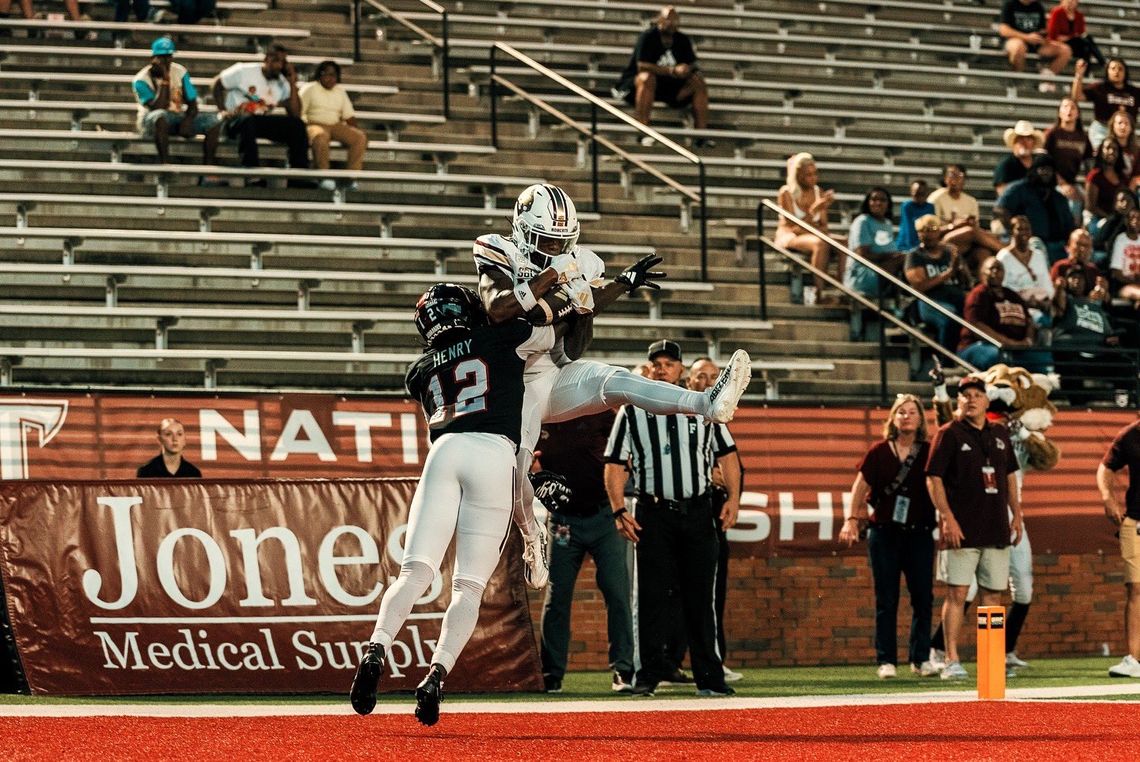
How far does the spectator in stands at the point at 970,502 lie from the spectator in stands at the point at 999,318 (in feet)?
10.9

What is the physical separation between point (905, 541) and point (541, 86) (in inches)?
289

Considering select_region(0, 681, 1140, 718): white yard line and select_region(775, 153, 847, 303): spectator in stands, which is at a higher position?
select_region(775, 153, 847, 303): spectator in stands

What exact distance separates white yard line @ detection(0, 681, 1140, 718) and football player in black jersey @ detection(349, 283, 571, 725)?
147 centimetres

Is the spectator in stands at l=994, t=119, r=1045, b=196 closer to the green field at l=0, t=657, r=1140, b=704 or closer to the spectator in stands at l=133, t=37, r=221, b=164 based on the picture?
the green field at l=0, t=657, r=1140, b=704

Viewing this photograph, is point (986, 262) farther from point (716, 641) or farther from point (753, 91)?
point (716, 641)

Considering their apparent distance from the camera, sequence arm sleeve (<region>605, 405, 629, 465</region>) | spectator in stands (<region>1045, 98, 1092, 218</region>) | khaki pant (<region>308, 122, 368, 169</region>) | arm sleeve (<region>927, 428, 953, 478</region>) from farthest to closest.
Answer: spectator in stands (<region>1045, 98, 1092, 218</region>) < khaki pant (<region>308, 122, 368, 169</region>) < arm sleeve (<region>927, 428, 953, 478</region>) < arm sleeve (<region>605, 405, 629, 465</region>)

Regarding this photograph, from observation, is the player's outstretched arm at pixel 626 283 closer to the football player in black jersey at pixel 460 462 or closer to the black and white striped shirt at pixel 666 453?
the football player in black jersey at pixel 460 462

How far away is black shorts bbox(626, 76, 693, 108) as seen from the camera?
1739 cm

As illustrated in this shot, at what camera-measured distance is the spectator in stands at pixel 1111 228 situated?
16.6m

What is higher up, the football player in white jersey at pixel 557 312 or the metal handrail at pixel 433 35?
the metal handrail at pixel 433 35

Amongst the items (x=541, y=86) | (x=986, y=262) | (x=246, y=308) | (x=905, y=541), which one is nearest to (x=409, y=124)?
(x=541, y=86)

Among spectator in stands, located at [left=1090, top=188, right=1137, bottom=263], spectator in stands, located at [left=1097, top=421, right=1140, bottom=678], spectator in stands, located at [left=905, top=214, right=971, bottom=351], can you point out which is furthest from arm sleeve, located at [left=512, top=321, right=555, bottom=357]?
spectator in stands, located at [left=1090, top=188, right=1137, bottom=263]

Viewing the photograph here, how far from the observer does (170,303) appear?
1347cm

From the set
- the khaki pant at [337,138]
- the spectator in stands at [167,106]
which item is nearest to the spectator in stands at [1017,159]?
the khaki pant at [337,138]
